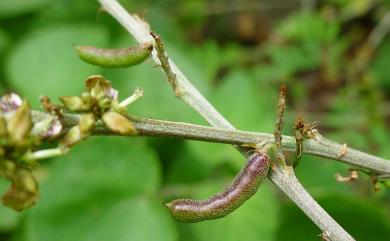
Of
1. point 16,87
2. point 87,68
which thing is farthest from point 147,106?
point 16,87

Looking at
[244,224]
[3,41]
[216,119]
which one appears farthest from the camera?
[3,41]

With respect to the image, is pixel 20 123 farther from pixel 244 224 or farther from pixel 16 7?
pixel 16 7

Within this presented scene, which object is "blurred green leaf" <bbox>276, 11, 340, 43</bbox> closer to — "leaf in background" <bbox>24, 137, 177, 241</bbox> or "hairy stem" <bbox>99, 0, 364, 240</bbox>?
"leaf in background" <bbox>24, 137, 177, 241</bbox>

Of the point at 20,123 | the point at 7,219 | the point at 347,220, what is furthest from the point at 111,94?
the point at 7,219

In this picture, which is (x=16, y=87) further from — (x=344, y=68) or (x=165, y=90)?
(x=344, y=68)

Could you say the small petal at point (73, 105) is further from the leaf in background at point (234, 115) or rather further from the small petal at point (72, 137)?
the leaf in background at point (234, 115)

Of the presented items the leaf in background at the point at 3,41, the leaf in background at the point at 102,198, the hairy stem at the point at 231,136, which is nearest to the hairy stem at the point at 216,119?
the hairy stem at the point at 231,136
